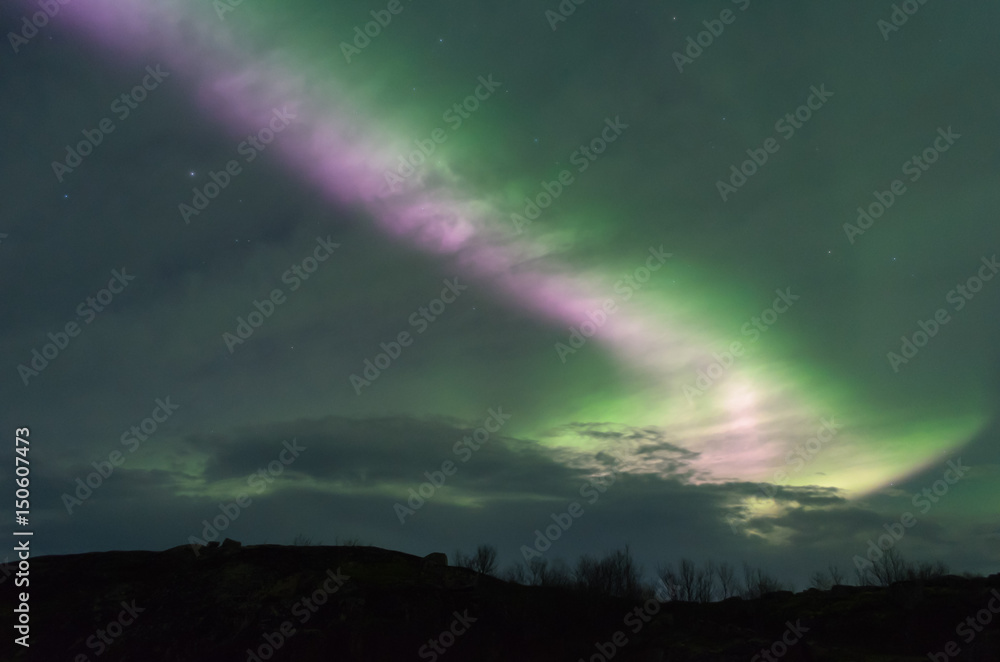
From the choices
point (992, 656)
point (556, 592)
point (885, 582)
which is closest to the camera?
point (992, 656)

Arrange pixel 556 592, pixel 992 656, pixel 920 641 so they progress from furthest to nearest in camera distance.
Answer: pixel 556 592 < pixel 920 641 < pixel 992 656

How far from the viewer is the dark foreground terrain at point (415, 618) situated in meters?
55.4

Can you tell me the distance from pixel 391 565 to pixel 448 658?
622 inches

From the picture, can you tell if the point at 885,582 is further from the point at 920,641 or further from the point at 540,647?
the point at 540,647

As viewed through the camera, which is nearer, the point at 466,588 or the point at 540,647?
the point at 540,647

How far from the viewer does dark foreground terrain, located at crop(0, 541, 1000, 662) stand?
182 feet

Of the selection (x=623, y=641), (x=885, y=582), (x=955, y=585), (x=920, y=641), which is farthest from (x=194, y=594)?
(x=885, y=582)

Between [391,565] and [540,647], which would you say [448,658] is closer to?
[540,647]

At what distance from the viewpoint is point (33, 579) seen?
242ft

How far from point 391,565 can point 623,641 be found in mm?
27424

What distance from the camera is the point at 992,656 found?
47.7m

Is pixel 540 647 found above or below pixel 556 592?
below

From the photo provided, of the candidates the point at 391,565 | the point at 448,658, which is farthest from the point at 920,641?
the point at 391,565

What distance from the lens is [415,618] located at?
6300cm
